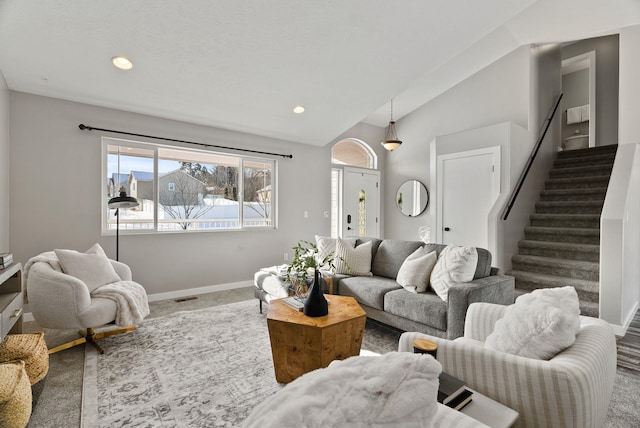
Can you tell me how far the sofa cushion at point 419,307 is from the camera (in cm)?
241

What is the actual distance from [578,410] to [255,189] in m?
4.56

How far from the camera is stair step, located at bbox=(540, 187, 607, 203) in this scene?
14.5 ft

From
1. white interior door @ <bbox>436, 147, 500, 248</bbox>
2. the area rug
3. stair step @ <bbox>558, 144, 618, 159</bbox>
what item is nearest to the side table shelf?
the area rug

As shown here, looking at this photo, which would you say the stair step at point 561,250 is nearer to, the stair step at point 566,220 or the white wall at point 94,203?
the stair step at point 566,220

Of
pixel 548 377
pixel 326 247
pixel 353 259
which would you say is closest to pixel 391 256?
pixel 353 259

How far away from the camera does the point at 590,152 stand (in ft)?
17.5

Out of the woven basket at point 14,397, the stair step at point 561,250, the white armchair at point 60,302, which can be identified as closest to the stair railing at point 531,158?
the stair step at point 561,250

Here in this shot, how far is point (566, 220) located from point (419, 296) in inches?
128

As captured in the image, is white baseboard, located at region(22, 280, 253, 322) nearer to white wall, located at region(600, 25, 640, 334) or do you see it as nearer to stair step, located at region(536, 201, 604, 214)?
white wall, located at region(600, 25, 640, 334)

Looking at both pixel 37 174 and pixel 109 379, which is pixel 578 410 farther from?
pixel 37 174

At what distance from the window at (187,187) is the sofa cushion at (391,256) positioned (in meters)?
2.16

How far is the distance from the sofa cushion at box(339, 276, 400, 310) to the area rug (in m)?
0.32

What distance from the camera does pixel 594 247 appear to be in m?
3.71

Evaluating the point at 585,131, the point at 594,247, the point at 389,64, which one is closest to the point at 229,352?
the point at 389,64
